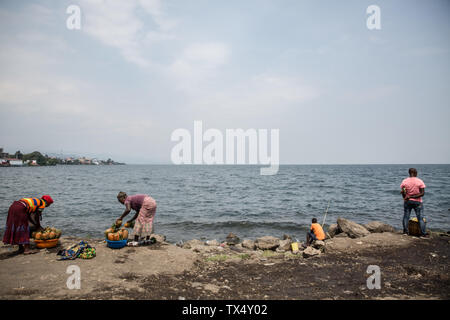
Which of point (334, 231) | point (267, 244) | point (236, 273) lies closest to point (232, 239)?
point (267, 244)

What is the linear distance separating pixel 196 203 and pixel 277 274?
20380 mm

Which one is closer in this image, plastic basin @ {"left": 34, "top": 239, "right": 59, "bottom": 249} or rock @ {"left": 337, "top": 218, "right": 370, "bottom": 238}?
plastic basin @ {"left": 34, "top": 239, "right": 59, "bottom": 249}

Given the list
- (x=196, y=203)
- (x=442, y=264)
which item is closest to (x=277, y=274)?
(x=442, y=264)

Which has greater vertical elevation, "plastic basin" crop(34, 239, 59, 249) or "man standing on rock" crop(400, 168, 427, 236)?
"man standing on rock" crop(400, 168, 427, 236)

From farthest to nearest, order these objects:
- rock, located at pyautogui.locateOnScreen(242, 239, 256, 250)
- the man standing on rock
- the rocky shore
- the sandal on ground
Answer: rock, located at pyautogui.locateOnScreen(242, 239, 256, 250), the man standing on rock, the sandal on ground, the rocky shore

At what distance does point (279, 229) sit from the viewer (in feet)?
56.7

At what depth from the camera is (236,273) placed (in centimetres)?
743

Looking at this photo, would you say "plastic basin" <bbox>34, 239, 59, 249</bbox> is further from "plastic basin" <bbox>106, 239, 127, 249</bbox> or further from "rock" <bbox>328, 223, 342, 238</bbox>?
"rock" <bbox>328, 223, 342, 238</bbox>

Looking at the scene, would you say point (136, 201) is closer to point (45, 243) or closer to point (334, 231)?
point (45, 243)

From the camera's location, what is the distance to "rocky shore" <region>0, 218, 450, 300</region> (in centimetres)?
575

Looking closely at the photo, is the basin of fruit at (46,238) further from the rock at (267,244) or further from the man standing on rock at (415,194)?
the man standing on rock at (415,194)

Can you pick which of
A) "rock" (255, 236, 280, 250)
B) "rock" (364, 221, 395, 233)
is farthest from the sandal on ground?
"rock" (364, 221, 395, 233)

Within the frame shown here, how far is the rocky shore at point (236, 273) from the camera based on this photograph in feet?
18.9
